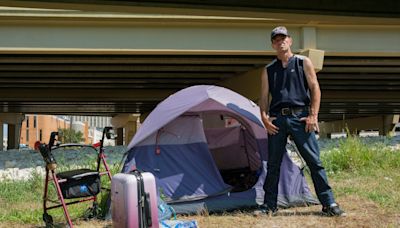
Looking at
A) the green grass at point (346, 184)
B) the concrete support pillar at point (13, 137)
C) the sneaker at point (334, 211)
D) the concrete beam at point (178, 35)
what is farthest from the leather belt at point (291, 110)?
the concrete support pillar at point (13, 137)

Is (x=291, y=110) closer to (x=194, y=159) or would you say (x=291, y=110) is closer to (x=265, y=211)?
(x=265, y=211)

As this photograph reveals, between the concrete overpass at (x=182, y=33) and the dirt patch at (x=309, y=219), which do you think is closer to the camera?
the dirt patch at (x=309, y=219)

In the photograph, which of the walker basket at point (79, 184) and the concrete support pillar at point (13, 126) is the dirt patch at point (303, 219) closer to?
the walker basket at point (79, 184)

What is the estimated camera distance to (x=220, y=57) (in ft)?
57.0

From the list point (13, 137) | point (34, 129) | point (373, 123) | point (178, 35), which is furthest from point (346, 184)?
point (34, 129)

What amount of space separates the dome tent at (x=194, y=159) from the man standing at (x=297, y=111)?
27.4 inches

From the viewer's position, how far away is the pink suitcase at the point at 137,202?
414 centimetres

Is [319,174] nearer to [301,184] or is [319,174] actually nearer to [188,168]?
[301,184]

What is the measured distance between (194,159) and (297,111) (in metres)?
1.52

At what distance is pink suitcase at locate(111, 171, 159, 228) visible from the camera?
163 inches

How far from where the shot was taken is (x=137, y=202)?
163 inches

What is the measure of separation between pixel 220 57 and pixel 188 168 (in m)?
11.7

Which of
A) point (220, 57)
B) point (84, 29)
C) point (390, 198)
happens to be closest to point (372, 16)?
point (220, 57)

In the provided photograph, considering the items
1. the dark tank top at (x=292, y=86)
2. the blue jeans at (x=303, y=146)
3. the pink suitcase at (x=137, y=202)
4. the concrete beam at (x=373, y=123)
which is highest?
the concrete beam at (x=373, y=123)
